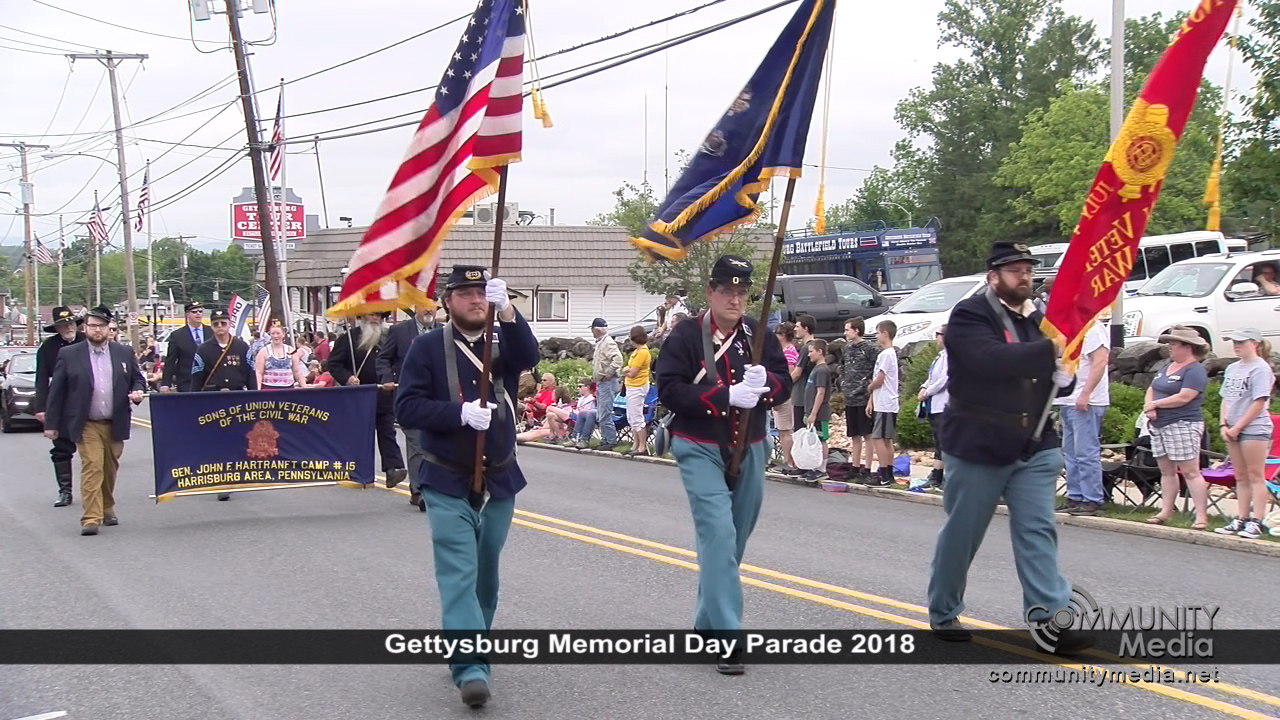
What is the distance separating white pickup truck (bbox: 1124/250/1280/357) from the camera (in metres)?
16.7

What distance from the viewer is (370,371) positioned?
43.2 ft

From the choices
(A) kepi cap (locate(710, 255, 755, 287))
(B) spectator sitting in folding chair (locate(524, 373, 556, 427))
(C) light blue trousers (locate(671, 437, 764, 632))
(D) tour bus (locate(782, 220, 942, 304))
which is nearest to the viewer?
(C) light blue trousers (locate(671, 437, 764, 632))

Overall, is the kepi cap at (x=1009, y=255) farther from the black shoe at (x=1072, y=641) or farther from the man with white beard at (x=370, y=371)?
the man with white beard at (x=370, y=371)

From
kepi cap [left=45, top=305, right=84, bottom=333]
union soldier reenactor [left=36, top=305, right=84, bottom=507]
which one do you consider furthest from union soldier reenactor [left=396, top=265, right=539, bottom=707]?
kepi cap [left=45, top=305, right=84, bottom=333]

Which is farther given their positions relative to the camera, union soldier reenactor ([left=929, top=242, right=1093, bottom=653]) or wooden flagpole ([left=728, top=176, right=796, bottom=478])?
wooden flagpole ([left=728, top=176, right=796, bottom=478])

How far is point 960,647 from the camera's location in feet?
20.9

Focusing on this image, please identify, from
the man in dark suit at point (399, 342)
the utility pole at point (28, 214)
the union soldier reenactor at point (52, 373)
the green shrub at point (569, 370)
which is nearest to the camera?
the man in dark suit at point (399, 342)

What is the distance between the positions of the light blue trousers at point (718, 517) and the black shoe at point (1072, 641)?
1604mm

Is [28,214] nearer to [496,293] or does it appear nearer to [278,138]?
[278,138]

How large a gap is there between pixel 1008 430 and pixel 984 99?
62.5 metres

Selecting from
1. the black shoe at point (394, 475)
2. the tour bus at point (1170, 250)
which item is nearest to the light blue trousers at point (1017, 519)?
the black shoe at point (394, 475)

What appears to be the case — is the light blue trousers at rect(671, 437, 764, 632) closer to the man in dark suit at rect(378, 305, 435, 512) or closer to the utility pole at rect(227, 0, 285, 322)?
the man in dark suit at rect(378, 305, 435, 512)

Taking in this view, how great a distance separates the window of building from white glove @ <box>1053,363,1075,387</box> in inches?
1478

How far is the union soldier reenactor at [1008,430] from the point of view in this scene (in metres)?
5.99
